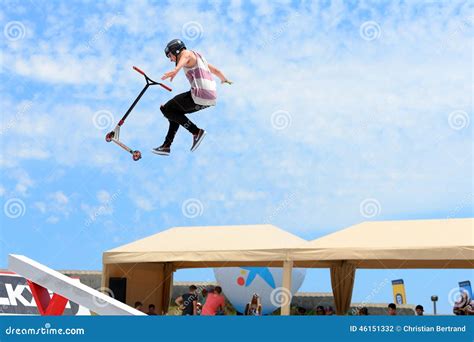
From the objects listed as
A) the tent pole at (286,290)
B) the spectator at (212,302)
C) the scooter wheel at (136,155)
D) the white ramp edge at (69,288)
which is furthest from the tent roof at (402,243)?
the white ramp edge at (69,288)

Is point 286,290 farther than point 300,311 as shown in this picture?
No

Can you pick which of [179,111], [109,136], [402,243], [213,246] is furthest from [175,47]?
[213,246]

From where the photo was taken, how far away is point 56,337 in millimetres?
5918

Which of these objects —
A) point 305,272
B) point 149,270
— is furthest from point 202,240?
point 305,272

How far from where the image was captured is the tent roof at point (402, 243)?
12250 millimetres

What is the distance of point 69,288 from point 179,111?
1.93m

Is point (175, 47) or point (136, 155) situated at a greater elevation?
point (175, 47)

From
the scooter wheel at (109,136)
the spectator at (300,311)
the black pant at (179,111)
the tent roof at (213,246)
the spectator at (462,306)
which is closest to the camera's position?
the black pant at (179,111)

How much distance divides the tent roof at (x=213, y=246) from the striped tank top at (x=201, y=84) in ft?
23.4

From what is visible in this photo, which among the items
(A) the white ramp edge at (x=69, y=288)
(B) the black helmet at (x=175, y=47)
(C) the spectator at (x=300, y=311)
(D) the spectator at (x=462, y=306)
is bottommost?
(A) the white ramp edge at (x=69, y=288)

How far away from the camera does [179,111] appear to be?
7207 millimetres

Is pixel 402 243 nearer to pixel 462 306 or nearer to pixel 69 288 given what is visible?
pixel 462 306

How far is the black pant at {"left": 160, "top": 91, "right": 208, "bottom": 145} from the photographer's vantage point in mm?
6988

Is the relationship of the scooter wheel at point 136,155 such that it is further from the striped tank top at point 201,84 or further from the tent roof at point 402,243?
the tent roof at point 402,243
